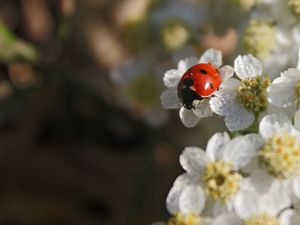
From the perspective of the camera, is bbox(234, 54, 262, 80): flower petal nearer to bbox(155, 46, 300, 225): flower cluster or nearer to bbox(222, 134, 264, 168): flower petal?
bbox(155, 46, 300, 225): flower cluster

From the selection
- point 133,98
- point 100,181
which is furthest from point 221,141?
point 100,181

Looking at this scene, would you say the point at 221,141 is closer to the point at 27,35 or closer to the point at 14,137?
the point at 14,137

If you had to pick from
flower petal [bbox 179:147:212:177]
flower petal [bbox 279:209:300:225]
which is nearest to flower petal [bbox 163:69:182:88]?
flower petal [bbox 179:147:212:177]

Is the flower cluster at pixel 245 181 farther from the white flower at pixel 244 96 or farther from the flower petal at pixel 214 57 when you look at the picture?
the flower petal at pixel 214 57

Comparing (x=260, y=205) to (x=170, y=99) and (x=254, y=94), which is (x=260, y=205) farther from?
(x=170, y=99)

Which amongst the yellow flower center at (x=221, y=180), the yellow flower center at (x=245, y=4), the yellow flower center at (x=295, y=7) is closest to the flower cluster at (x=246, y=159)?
the yellow flower center at (x=221, y=180)
